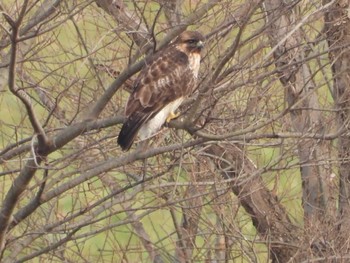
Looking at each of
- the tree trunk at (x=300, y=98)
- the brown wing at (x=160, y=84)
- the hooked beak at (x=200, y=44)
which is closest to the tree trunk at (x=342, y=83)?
the tree trunk at (x=300, y=98)

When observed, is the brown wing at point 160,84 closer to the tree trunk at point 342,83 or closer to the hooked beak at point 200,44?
the hooked beak at point 200,44

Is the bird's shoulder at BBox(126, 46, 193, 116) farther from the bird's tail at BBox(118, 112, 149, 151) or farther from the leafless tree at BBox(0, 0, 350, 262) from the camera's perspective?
the bird's tail at BBox(118, 112, 149, 151)

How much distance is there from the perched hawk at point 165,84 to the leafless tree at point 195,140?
12cm

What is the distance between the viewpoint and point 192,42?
23.3 feet

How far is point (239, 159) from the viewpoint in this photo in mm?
7676

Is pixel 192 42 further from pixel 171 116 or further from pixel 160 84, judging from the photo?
pixel 171 116

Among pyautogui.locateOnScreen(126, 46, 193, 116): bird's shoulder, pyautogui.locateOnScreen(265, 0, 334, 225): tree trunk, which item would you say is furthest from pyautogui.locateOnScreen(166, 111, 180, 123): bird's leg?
pyautogui.locateOnScreen(265, 0, 334, 225): tree trunk

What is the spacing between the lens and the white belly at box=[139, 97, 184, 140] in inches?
274

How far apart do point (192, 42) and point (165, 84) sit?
0.36m

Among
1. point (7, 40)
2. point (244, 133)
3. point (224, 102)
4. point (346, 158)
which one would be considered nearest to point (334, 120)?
point (346, 158)

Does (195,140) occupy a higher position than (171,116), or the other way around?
(171,116)

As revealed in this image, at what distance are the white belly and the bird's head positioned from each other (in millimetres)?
356

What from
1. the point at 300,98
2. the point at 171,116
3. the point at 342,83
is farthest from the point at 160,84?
the point at 342,83

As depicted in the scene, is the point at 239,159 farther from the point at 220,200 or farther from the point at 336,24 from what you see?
the point at 336,24
